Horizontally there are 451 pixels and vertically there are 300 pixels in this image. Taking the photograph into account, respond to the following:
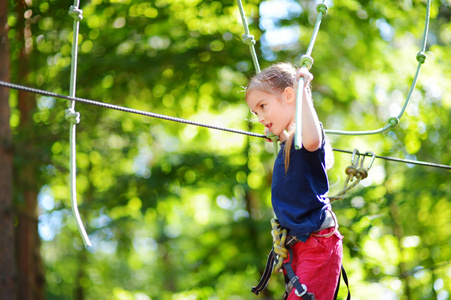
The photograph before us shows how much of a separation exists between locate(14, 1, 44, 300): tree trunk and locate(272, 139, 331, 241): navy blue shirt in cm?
381

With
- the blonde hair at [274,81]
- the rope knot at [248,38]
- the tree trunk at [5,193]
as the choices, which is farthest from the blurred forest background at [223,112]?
the blonde hair at [274,81]

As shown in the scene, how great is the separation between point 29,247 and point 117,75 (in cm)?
231

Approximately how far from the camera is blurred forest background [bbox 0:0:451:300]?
489 centimetres

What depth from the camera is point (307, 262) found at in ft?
6.10

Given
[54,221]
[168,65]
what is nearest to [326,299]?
[168,65]

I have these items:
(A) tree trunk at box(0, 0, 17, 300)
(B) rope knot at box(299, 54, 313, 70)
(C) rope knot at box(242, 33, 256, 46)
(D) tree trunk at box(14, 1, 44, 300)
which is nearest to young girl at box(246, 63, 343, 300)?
(B) rope knot at box(299, 54, 313, 70)

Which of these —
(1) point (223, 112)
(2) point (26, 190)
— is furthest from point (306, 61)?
(2) point (26, 190)

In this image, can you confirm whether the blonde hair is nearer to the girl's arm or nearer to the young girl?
the young girl

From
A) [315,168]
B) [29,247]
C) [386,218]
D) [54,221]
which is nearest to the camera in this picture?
[315,168]

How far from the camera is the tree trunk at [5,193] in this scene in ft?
14.6

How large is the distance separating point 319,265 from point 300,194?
9.6 inches

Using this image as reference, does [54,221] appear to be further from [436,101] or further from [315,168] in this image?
[315,168]

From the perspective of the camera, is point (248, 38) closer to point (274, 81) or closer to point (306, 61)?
point (274, 81)

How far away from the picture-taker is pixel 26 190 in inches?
233
